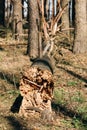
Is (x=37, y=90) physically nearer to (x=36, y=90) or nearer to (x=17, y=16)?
(x=36, y=90)

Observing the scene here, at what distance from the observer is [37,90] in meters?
7.91

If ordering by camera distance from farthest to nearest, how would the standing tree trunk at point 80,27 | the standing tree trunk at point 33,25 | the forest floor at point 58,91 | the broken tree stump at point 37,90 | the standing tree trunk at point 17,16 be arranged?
the standing tree trunk at point 17,16
the standing tree trunk at point 80,27
the standing tree trunk at point 33,25
the broken tree stump at point 37,90
the forest floor at point 58,91

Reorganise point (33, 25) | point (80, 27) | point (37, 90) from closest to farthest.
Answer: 1. point (37, 90)
2. point (33, 25)
3. point (80, 27)

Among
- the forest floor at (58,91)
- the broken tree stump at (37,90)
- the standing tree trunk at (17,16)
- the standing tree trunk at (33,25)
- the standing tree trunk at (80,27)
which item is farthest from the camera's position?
the standing tree trunk at (17,16)

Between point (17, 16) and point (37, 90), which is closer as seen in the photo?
point (37, 90)

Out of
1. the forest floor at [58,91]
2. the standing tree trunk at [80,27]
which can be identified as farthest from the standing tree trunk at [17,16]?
the standing tree trunk at [80,27]

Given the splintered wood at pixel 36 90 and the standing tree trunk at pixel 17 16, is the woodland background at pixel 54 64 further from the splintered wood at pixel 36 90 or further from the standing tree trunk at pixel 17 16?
the splintered wood at pixel 36 90

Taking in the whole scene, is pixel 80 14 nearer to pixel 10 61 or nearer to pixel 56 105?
pixel 10 61

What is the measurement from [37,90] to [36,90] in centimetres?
3

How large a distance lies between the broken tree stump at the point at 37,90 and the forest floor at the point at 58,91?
0.69ft

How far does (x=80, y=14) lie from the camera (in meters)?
14.4

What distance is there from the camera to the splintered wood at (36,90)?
778cm

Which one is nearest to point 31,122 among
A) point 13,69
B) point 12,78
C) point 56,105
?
point 56,105

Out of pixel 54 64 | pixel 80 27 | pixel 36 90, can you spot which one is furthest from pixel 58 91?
pixel 80 27
